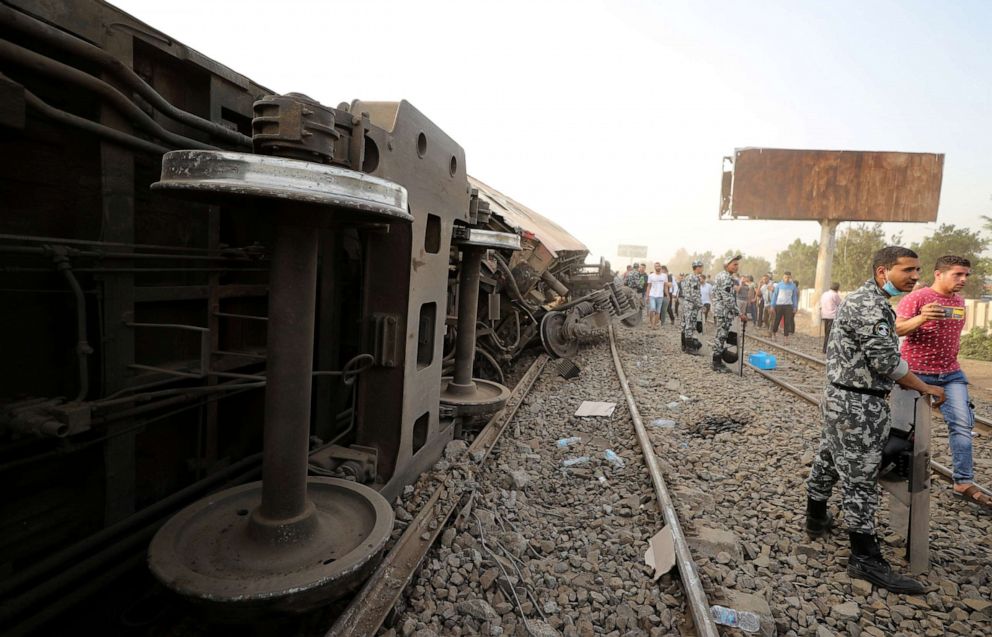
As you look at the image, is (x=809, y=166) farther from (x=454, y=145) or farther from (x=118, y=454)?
(x=118, y=454)

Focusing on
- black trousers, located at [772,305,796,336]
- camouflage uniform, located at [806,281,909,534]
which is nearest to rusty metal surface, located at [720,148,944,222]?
black trousers, located at [772,305,796,336]

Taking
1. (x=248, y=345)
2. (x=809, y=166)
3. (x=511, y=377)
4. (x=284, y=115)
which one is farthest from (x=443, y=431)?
(x=809, y=166)

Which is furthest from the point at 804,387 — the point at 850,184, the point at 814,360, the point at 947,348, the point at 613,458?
the point at 850,184

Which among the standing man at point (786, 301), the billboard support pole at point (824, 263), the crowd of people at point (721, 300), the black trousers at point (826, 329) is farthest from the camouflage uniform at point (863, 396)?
the billboard support pole at point (824, 263)

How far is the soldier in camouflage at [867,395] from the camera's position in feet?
9.93

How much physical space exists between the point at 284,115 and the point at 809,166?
24.5 m

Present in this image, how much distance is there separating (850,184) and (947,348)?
69.4ft

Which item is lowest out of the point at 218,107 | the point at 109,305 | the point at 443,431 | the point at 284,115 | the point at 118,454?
the point at 443,431

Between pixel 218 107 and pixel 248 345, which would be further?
pixel 248 345

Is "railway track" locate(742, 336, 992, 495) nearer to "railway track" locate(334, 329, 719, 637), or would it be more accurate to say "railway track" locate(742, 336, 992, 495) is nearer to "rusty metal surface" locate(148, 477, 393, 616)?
"railway track" locate(334, 329, 719, 637)

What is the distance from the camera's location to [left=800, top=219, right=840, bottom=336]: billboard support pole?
66.8 feet

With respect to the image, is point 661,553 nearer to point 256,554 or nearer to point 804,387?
point 256,554

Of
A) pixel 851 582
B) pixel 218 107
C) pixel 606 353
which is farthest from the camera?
pixel 606 353

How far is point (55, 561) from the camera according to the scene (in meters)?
1.99
